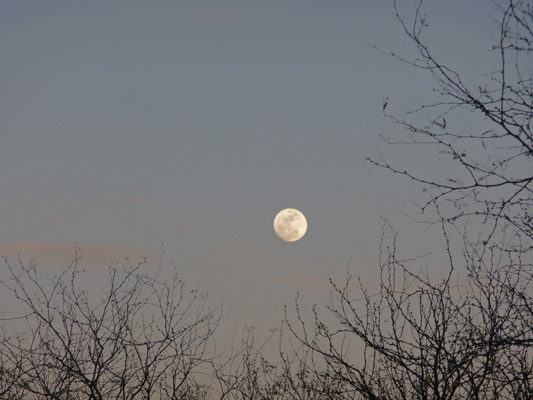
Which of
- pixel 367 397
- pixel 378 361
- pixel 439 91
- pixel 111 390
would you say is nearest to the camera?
pixel 439 91

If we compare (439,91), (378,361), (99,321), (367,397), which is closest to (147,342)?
(99,321)

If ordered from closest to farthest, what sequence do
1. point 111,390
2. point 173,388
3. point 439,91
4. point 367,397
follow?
point 439,91 → point 367,397 → point 111,390 → point 173,388

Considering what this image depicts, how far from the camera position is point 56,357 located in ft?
29.6

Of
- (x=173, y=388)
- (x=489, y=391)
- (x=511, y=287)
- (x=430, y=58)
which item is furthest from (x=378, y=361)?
(x=430, y=58)

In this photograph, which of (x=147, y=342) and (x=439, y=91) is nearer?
(x=439, y=91)


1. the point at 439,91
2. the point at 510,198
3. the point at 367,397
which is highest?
the point at 439,91

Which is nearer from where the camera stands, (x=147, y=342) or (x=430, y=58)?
(x=430, y=58)

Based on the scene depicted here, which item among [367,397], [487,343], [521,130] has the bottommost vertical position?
[487,343]

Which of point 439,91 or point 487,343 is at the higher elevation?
point 439,91

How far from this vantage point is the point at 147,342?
1003 cm

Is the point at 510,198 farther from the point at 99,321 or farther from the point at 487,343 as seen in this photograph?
the point at 99,321

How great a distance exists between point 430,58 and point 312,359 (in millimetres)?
5979

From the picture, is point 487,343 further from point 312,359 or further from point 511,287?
point 312,359

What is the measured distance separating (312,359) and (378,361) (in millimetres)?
1870
